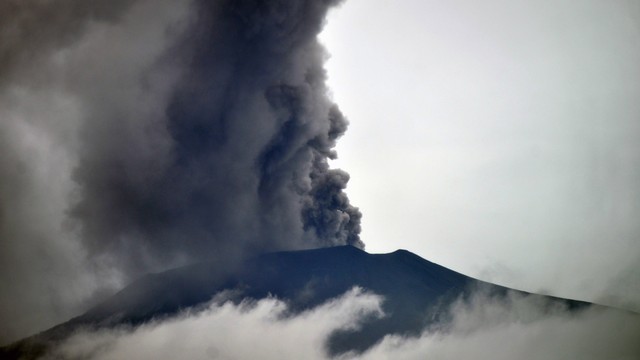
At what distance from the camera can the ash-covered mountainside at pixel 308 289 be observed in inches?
777

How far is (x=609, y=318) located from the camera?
15812 millimetres

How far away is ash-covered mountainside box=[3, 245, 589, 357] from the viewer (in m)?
19.7

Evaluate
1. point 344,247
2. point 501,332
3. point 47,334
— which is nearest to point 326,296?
point 344,247

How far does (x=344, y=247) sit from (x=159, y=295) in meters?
10.5

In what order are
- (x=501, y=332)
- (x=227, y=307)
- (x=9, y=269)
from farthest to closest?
(x=227, y=307) < (x=501, y=332) < (x=9, y=269)

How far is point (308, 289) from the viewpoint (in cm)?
2347

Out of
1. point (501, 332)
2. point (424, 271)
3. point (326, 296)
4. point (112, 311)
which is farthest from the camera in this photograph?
point (424, 271)

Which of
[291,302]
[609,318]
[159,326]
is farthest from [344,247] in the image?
[609,318]

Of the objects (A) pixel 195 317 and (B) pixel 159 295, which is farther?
(B) pixel 159 295

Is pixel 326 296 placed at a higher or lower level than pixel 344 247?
lower

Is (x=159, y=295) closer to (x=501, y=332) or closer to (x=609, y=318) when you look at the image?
(x=501, y=332)

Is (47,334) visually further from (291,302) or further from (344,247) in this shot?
(344,247)

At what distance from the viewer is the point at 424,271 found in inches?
1067

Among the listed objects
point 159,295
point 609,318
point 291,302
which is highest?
point 159,295
